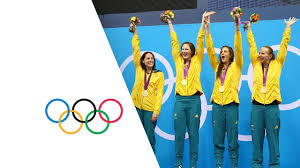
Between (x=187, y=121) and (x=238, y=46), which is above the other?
(x=238, y=46)

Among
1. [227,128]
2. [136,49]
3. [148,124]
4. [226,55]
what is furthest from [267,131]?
[136,49]

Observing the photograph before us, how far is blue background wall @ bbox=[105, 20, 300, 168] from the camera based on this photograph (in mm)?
4605

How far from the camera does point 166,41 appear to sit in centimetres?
523

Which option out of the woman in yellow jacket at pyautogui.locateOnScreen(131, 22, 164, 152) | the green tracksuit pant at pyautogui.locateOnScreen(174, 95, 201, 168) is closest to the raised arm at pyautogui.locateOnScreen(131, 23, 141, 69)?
the woman in yellow jacket at pyautogui.locateOnScreen(131, 22, 164, 152)

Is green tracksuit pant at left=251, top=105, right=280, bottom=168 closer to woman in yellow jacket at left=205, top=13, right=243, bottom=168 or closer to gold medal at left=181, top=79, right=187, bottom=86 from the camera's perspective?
woman in yellow jacket at left=205, top=13, right=243, bottom=168

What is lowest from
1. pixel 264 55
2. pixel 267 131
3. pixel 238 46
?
pixel 267 131

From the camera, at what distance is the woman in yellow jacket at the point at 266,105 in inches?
156

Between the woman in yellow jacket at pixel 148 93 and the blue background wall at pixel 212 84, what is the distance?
534 mm

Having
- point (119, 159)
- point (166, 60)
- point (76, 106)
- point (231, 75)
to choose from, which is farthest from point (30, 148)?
point (166, 60)

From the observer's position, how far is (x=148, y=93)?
4.57 m

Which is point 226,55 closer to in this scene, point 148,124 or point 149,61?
point 149,61

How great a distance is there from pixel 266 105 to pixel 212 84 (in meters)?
1.04

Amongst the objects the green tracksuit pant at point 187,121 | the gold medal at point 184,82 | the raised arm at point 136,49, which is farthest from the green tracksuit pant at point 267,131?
the raised arm at point 136,49

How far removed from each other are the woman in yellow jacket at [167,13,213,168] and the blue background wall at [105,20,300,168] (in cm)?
64
